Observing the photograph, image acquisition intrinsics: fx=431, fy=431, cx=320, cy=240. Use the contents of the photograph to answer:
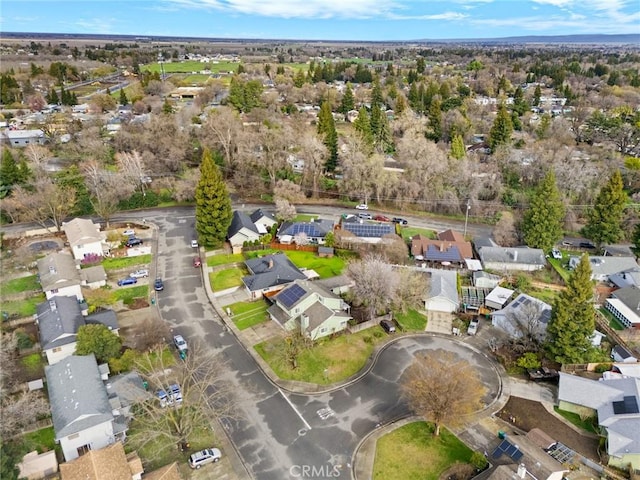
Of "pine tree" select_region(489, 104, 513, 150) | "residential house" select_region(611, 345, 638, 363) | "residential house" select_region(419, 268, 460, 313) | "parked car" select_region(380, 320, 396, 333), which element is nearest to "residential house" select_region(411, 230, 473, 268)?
"residential house" select_region(419, 268, 460, 313)

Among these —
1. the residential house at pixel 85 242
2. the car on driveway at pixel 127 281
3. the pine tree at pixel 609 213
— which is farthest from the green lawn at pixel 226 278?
the pine tree at pixel 609 213

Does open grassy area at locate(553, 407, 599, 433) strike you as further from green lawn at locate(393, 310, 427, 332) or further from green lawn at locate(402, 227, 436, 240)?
green lawn at locate(402, 227, 436, 240)

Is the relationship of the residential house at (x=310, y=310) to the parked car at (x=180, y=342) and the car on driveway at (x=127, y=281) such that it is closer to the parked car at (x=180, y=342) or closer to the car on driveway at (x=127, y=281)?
the parked car at (x=180, y=342)

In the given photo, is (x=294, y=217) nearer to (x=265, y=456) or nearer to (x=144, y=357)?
(x=144, y=357)

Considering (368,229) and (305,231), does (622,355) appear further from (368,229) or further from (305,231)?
(305,231)

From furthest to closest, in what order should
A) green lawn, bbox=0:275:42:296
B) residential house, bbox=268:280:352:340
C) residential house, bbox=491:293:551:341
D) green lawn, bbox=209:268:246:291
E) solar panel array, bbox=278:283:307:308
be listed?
green lawn, bbox=209:268:246:291 → green lawn, bbox=0:275:42:296 → solar panel array, bbox=278:283:307:308 → residential house, bbox=268:280:352:340 → residential house, bbox=491:293:551:341

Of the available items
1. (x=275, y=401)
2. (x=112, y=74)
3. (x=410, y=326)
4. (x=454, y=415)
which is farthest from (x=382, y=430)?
(x=112, y=74)
